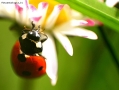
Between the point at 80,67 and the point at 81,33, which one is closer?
the point at 81,33

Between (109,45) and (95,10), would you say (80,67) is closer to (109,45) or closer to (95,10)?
(109,45)

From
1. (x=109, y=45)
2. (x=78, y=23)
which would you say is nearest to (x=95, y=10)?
(x=78, y=23)

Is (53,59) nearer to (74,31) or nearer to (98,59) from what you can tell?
(74,31)

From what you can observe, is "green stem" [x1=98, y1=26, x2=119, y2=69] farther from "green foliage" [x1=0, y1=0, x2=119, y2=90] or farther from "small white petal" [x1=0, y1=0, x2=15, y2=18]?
"small white petal" [x1=0, y1=0, x2=15, y2=18]

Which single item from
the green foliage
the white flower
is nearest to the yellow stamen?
the white flower

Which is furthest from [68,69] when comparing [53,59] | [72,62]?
[53,59]

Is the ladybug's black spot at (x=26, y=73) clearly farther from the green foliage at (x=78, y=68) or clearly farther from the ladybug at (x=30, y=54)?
the green foliage at (x=78, y=68)
